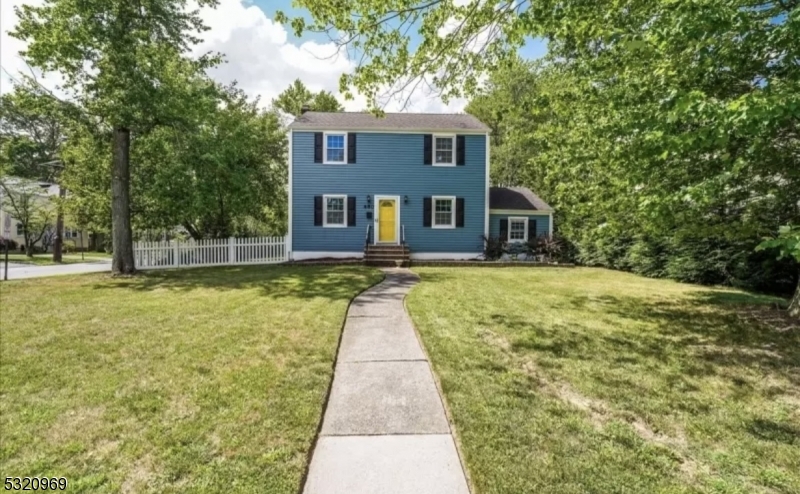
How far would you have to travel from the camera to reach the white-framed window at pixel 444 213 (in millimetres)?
16062

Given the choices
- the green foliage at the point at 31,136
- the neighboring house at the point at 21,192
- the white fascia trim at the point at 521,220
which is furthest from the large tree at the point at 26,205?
the white fascia trim at the point at 521,220

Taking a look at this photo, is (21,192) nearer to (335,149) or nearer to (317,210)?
(317,210)

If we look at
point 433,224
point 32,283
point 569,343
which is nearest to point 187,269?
point 32,283

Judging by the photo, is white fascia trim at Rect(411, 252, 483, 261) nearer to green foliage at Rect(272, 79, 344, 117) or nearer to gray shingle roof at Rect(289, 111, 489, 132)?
gray shingle roof at Rect(289, 111, 489, 132)

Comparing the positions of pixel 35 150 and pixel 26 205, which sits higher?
pixel 35 150

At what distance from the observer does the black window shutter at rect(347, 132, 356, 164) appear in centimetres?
1580

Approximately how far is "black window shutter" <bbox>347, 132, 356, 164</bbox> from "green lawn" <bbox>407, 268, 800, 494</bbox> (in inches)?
382

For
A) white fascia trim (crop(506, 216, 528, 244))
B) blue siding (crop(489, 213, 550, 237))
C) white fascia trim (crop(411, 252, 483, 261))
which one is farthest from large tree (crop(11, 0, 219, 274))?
white fascia trim (crop(506, 216, 528, 244))

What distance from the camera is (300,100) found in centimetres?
2842

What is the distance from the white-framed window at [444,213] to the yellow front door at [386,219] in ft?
5.12

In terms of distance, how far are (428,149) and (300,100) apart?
16.1m

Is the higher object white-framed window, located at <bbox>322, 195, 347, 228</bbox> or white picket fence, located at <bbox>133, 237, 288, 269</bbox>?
white-framed window, located at <bbox>322, 195, 347, 228</bbox>

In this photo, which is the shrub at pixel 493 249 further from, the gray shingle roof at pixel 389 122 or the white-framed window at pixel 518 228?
the gray shingle roof at pixel 389 122

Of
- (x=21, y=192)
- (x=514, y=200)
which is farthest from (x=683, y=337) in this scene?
(x=21, y=192)
